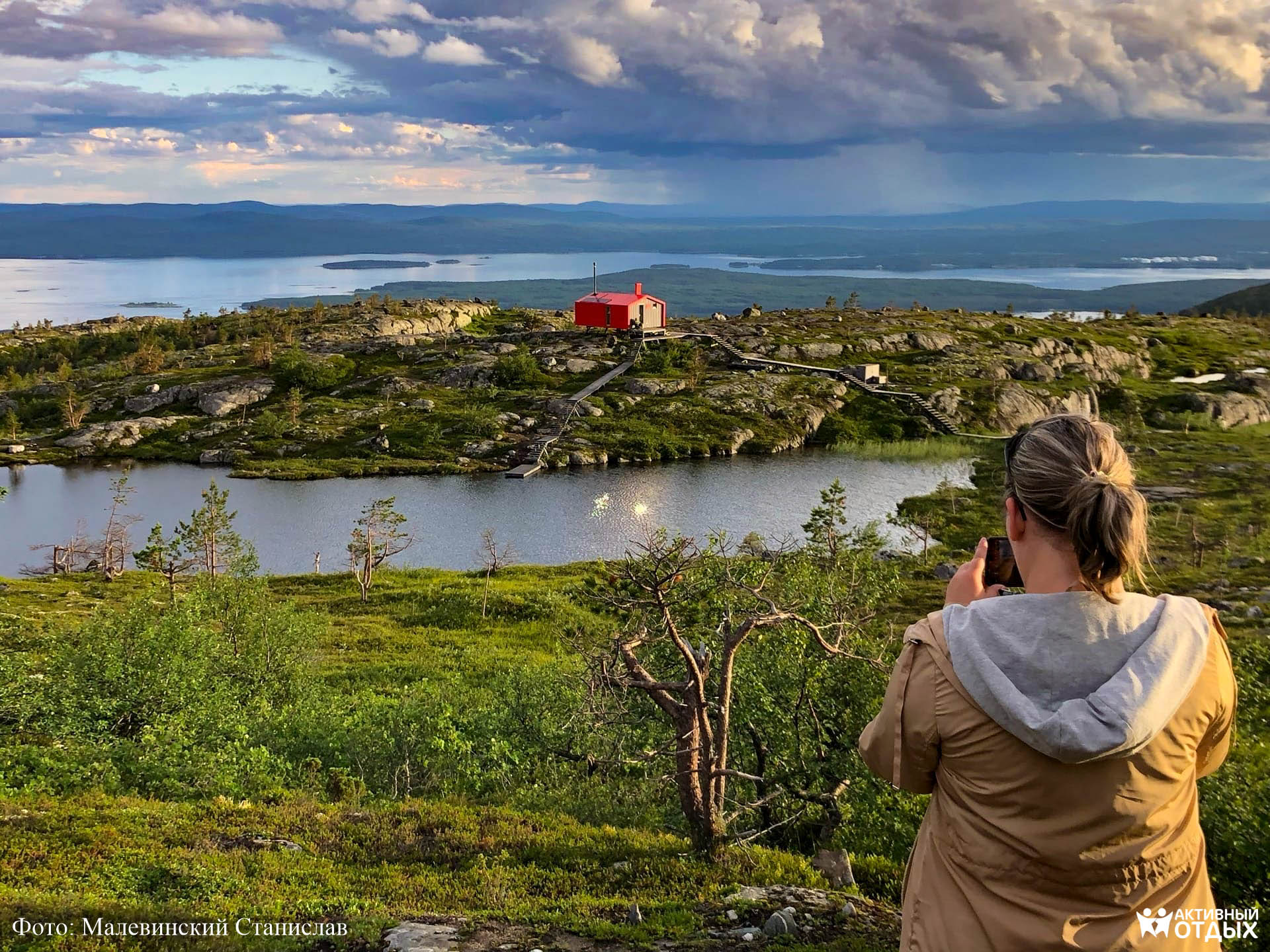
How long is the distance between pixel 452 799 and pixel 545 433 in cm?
7801

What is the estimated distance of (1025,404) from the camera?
114 meters

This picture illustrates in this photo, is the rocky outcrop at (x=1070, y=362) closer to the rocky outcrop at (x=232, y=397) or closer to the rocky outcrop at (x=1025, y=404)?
the rocky outcrop at (x=1025, y=404)

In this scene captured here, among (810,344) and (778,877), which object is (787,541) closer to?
(778,877)

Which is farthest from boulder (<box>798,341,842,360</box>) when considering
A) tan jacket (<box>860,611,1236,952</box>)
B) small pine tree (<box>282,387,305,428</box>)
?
tan jacket (<box>860,611,1236,952</box>)

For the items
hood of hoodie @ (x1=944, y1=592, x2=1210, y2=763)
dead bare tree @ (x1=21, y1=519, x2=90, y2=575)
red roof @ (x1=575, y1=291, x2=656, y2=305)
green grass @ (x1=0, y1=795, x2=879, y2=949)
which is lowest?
dead bare tree @ (x1=21, y1=519, x2=90, y2=575)

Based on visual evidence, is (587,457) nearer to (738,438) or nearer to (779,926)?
(738,438)

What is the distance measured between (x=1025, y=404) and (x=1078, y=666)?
12062 cm

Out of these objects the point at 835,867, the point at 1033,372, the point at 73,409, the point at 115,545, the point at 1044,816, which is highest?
the point at 1033,372

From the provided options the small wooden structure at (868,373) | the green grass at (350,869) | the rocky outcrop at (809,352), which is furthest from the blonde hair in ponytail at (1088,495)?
the rocky outcrop at (809,352)

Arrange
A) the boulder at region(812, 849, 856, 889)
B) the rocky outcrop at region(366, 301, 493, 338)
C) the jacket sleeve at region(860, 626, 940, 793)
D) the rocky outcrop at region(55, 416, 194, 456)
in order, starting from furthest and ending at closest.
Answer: the rocky outcrop at region(366, 301, 493, 338), the rocky outcrop at region(55, 416, 194, 456), the boulder at region(812, 849, 856, 889), the jacket sleeve at region(860, 626, 940, 793)

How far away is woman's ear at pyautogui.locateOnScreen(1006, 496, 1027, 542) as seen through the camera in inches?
177

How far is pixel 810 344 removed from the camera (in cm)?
13238

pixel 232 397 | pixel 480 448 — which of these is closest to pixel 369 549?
pixel 480 448

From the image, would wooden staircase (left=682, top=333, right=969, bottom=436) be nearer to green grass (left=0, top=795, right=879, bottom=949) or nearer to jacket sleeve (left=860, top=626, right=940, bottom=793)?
green grass (left=0, top=795, right=879, bottom=949)
